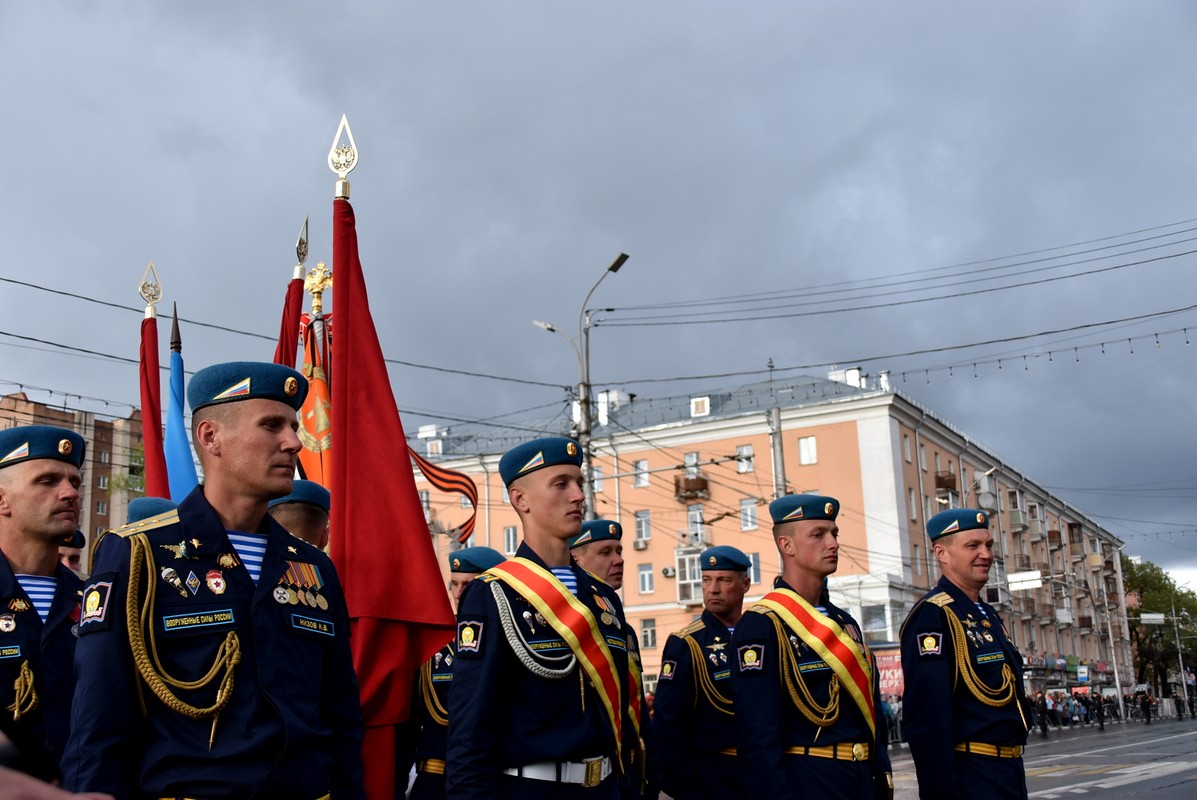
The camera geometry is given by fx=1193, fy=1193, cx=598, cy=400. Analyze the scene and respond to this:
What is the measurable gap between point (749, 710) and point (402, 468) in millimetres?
1949

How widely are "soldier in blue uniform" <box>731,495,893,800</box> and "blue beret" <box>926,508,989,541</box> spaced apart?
136 centimetres

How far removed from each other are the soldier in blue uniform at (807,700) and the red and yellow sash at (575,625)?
3.51 feet

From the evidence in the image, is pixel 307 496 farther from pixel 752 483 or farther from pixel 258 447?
pixel 752 483

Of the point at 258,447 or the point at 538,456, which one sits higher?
the point at 538,456

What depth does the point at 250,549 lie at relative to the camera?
3.41 metres

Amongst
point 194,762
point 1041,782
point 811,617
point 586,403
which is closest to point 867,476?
point 586,403

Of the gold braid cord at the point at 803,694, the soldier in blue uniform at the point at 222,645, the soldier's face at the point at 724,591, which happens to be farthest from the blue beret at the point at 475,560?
the soldier in blue uniform at the point at 222,645

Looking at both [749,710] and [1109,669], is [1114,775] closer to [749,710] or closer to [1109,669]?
[749,710]

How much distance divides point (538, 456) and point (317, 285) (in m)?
2.62

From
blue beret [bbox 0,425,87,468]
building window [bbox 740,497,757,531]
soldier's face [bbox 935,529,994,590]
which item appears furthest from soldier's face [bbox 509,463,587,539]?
building window [bbox 740,497,757,531]

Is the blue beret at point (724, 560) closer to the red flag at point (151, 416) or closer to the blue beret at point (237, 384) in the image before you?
the red flag at point (151, 416)

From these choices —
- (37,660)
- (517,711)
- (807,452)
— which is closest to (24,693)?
(37,660)

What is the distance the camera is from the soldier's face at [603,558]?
7.01m

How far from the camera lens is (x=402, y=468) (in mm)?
4840
